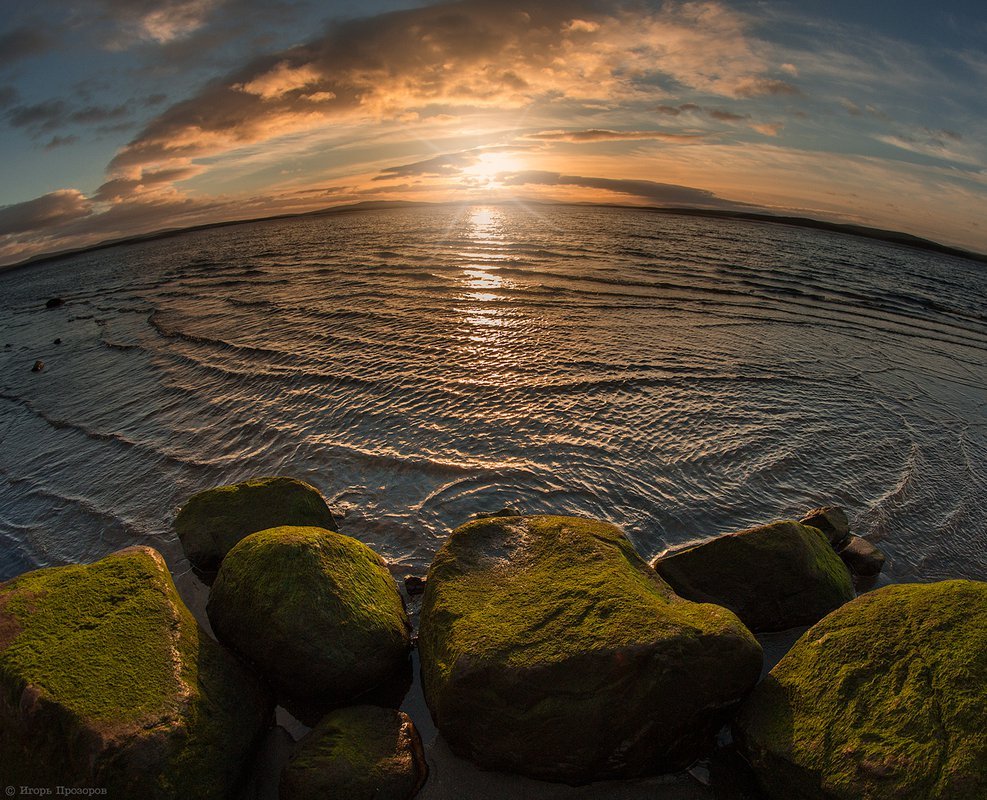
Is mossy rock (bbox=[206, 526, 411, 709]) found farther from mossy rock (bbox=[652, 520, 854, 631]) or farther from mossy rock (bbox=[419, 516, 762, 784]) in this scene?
mossy rock (bbox=[652, 520, 854, 631])

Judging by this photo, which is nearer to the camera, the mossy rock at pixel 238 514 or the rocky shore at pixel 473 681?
the rocky shore at pixel 473 681

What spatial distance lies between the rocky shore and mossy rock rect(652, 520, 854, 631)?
1143 millimetres

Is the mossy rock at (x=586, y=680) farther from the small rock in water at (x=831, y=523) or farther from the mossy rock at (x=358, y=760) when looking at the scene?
the small rock in water at (x=831, y=523)

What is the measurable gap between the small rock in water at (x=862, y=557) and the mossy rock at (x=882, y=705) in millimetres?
2610

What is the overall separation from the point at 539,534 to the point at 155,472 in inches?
326

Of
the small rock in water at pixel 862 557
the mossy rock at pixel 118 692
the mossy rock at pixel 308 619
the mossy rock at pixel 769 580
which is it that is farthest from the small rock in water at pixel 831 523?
the mossy rock at pixel 118 692

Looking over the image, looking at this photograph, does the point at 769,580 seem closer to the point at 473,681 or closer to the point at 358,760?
the point at 473,681

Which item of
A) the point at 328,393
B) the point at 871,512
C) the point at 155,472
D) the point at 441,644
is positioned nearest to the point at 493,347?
the point at 328,393

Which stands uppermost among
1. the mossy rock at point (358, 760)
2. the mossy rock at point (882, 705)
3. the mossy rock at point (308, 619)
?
the mossy rock at point (882, 705)

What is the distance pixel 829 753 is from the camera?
4.17 metres

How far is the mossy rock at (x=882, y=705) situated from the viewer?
3854 millimetres

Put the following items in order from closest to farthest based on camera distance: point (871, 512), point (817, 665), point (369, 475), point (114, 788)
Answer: point (114, 788) < point (817, 665) < point (871, 512) < point (369, 475)

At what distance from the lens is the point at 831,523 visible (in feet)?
25.6

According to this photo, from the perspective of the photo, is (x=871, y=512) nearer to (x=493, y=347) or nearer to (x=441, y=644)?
(x=441, y=644)
